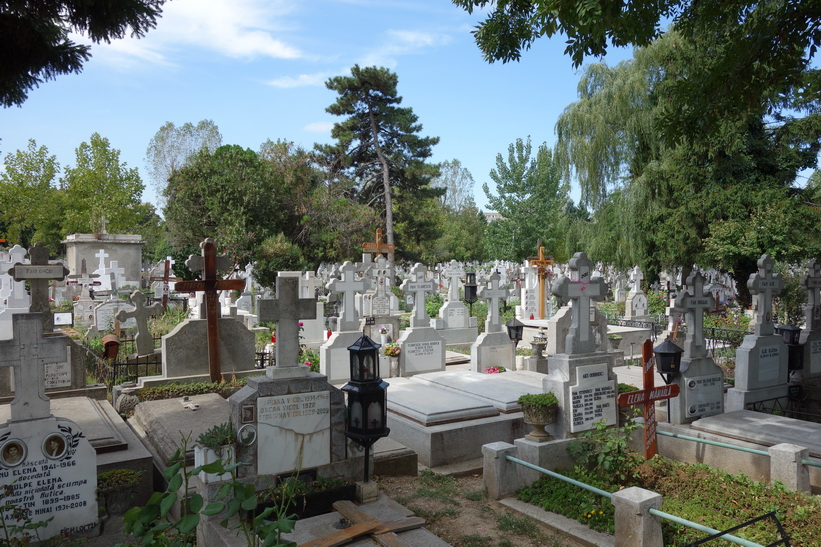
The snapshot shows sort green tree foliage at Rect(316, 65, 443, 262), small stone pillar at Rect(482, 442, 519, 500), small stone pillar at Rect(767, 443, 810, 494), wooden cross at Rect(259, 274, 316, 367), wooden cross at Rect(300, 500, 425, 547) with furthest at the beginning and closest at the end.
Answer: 1. green tree foliage at Rect(316, 65, 443, 262)
2. small stone pillar at Rect(482, 442, 519, 500)
3. small stone pillar at Rect(767, 443, 810, 494)
4. wooden cross at Rect(259, 274, 316, 367)
5. wooden cross at Rect(300, 500, 425, 547)

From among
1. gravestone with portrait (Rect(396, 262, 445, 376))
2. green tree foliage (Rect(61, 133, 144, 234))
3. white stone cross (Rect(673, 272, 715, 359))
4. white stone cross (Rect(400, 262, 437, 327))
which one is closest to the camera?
white stone cross (Rect(673, 272, 715, 359))

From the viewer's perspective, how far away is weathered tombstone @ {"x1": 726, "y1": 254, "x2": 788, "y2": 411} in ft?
29.5

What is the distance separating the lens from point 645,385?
6.65 m

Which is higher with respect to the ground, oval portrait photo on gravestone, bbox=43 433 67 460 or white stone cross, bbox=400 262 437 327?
white stone cross, bbox=400 262 437 327

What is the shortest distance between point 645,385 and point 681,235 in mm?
15806

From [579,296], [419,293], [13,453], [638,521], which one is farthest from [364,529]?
[419,293]

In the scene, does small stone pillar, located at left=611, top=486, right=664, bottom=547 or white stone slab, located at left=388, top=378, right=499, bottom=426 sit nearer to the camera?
small stone pillar, located at left=611, top=486, right=664, bottom=547

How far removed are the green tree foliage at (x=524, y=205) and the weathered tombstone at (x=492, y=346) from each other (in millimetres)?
29275

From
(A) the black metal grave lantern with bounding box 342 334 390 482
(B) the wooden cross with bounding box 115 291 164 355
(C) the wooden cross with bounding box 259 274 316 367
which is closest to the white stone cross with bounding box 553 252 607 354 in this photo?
(A) the black metal grave lantern with bounding box 342 334 390 482

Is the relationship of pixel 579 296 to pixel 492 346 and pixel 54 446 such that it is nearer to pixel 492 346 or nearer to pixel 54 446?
pixel 492 346

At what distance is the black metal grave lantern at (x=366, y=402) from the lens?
568 centimetres

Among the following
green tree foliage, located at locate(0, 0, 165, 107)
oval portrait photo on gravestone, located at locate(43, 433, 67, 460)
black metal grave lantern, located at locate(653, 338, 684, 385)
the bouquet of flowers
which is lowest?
the bouquet of flowers

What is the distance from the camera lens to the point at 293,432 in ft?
18.1

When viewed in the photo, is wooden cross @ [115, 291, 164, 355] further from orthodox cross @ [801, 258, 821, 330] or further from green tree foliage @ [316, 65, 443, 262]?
green tree foliage @ [316, 65, 443, 262]
